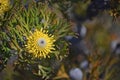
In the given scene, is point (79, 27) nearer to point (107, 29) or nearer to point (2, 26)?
point (2, 26)

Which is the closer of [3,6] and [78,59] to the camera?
[3,6]

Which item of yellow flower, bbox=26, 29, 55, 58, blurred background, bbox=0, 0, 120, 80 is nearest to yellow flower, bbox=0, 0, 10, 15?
blurred background, bbox=0, 0, 120, 80

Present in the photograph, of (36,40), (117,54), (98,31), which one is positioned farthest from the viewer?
(98,31)

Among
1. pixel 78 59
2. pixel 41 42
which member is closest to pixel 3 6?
pixel 41 42

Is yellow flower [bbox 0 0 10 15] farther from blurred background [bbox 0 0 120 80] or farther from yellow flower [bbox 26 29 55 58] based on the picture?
yellow flower [bbox 26 29 55 58]

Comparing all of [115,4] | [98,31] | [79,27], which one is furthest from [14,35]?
[98,31]

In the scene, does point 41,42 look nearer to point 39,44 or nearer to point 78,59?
point 39,44

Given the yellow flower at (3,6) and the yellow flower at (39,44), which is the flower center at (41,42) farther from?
the yellow flower at (3,6)

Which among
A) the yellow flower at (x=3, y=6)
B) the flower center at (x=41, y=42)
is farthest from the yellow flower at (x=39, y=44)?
the yellow flower at (x=3, y=6)
